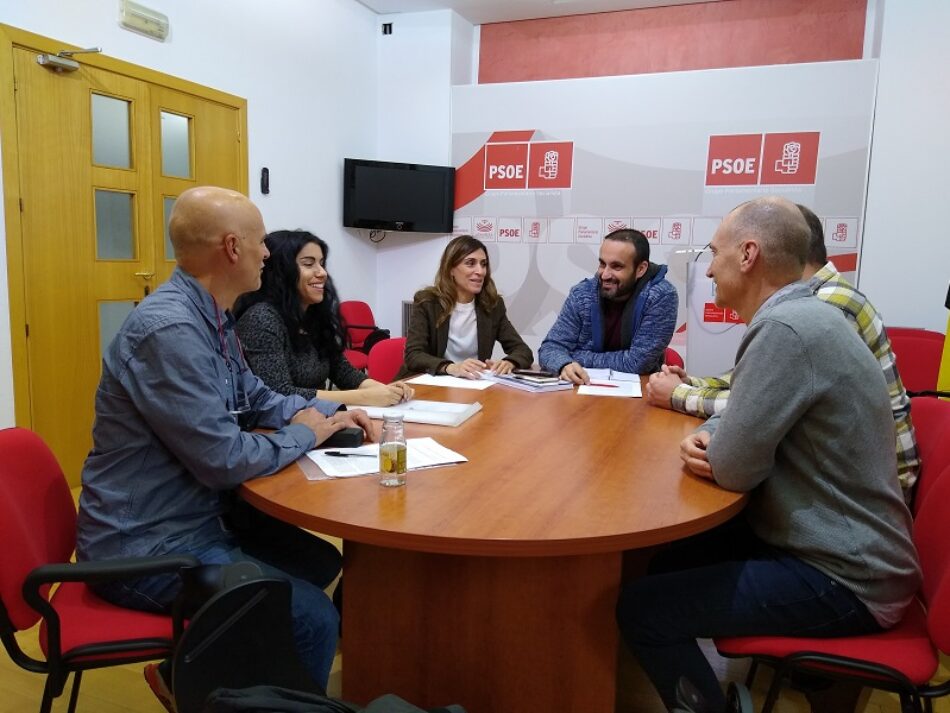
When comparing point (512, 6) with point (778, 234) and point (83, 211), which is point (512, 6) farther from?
point (778, 234)

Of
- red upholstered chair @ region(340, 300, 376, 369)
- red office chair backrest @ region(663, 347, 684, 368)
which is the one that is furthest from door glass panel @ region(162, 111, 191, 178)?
red office chair backrest @ region(663, 347, 684, 368)

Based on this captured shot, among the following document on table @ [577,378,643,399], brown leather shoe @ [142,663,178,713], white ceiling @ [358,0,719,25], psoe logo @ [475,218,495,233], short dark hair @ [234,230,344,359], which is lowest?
brown leather shoe @ [142,663,178,713]

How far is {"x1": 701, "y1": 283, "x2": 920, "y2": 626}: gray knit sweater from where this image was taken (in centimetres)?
135

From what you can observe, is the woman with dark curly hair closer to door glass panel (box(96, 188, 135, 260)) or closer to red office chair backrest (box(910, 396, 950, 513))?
red office chair backrest (box(910, 396, 950, 513))

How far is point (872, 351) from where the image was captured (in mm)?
1759

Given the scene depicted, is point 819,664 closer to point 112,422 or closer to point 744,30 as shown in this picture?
point 112,422

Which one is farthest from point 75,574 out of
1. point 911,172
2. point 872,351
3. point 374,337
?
point 911,172

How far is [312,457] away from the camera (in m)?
1.62

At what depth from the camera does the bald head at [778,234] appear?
1.58 meters

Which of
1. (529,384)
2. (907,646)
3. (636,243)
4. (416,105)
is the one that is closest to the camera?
(907,646)

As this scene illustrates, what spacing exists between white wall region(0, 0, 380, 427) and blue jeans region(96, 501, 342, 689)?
2330 millimetres

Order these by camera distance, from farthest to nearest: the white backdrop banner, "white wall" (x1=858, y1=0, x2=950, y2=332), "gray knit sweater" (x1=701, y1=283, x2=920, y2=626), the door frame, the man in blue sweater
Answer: the white backdrop banner, "white wall" (x1=858, y1=0, x2=950, y2=332), the door frame, the man in blue sweater, "gray knit sweater" (x1=701, y1=283, x2=920, y2=626)

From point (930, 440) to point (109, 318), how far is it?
3858 millimetres

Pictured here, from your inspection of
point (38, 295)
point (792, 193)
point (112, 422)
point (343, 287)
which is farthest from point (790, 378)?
point (343, 287)
